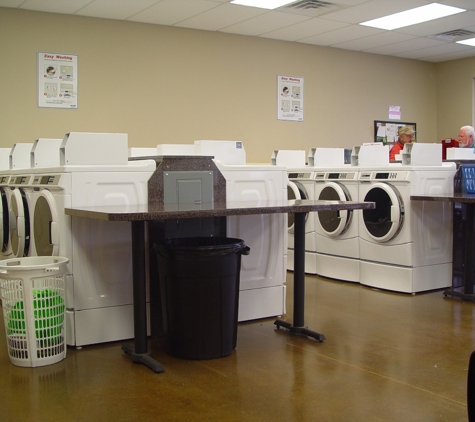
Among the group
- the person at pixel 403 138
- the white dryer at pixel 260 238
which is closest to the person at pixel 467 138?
the person at pixel 403 138

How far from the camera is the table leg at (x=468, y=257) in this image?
15.8 feet

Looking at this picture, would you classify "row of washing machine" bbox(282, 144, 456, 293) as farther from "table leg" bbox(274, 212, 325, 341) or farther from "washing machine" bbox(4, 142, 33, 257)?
"washing machine" bbox(4, 142, 33, 257)

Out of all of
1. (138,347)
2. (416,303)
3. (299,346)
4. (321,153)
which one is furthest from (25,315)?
(321,153)

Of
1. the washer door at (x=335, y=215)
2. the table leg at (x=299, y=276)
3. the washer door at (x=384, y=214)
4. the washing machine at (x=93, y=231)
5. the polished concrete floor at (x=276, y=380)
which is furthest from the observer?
the washer door at (x=335, y=215)

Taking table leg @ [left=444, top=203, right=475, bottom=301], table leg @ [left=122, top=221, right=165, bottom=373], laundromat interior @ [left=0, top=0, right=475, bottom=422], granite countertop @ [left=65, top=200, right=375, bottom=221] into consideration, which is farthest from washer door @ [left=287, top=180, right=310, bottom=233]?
table leg @ [left=122, top=221, right=165, bottom=373]

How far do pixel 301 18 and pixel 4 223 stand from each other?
4.15 meters

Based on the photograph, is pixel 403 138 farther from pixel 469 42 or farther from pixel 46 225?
pixel 46 225

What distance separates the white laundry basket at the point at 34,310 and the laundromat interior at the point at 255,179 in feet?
0.31

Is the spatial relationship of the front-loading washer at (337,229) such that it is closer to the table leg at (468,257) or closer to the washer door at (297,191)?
the washer door at (297,191)

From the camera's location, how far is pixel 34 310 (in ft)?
10.5

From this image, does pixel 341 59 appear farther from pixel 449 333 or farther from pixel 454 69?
pixel 449 333

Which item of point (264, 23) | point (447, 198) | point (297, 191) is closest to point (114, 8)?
point (264, 23)

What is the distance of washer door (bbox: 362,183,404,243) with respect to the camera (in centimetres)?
503

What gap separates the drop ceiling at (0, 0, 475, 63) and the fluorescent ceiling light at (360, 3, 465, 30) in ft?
0.44
